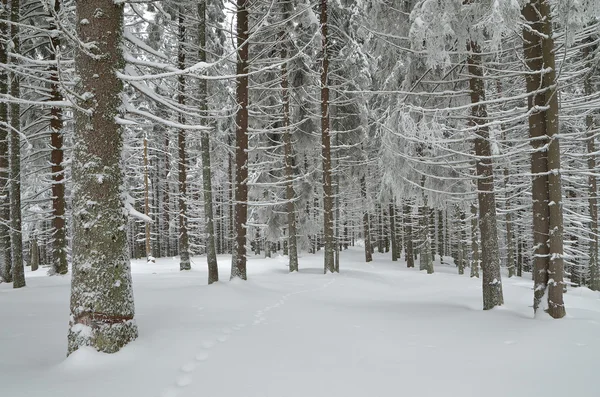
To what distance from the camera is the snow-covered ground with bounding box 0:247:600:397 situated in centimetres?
313

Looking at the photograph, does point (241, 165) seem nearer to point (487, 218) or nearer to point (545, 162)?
point (487, 218)

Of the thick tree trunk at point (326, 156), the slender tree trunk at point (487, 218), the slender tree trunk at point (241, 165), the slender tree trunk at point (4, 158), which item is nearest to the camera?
the slender tree trunk at point (487, 218)

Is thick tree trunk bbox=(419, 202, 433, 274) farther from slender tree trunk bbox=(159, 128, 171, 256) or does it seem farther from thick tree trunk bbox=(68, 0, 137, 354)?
thick tree trunk bbox=(68, 0, 137, 354)

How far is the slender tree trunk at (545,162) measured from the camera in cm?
527

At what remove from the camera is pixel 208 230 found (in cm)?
1043

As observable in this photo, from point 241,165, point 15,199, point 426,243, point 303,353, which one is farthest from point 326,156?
point 303,353

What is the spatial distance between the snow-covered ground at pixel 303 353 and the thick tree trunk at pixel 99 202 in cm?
31

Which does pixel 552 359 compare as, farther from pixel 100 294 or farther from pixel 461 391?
pixel 100 294

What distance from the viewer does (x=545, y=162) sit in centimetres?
544

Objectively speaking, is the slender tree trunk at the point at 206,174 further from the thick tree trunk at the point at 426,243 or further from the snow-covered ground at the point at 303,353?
the thick tree trunk at the point at 426,243

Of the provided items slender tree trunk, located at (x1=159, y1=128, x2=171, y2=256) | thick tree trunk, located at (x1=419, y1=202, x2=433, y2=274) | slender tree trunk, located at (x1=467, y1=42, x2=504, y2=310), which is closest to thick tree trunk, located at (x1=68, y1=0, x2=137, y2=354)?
slender tree trunk, located at (x1=467, y1=42, x2=504, y2=310)

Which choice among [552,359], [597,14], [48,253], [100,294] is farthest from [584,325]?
[48,253]

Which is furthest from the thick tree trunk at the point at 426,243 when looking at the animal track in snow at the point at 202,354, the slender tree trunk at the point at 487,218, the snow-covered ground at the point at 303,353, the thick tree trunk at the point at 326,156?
the animal track in snow at the point at 202,354

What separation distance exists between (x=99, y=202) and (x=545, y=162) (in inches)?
240
